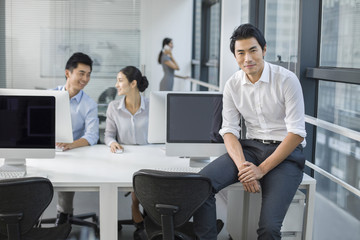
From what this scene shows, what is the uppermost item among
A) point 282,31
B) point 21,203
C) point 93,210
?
point 282,31

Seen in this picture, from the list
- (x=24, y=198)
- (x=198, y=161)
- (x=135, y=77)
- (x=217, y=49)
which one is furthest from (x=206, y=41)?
(x=24, y=198)

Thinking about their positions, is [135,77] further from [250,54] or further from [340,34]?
[340,34]

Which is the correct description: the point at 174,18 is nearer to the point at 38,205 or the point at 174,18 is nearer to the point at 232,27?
the point at 232,27

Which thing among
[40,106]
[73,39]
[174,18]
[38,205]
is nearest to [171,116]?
[40,106]

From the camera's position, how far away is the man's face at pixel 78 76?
363 cm

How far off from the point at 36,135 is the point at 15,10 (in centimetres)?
306

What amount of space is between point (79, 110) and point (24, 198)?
1.36 m

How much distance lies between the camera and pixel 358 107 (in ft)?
9.53

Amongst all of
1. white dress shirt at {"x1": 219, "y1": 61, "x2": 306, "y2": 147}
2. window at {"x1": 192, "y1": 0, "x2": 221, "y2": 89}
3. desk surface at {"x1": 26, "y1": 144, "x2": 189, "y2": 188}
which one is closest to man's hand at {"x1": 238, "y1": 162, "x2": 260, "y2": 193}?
white dress shirt at {"x1": 219, "y1": 61, "x2": 306, "y2": 147}

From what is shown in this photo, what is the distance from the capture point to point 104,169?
2877mm

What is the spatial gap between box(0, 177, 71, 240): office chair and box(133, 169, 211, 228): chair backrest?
453 millimetres

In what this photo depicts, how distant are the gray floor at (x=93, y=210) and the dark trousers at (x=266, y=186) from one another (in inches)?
47.2

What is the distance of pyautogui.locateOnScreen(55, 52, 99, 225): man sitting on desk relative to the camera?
3.57 metres

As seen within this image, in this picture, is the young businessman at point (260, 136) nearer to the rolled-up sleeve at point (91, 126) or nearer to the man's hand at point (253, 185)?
the man's hand at point (253, 185)
